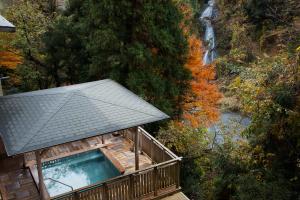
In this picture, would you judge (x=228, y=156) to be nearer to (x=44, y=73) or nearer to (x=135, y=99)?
(x=135, y=99)

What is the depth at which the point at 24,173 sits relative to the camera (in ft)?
30.9

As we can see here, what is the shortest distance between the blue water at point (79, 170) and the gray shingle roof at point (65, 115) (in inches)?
92.2

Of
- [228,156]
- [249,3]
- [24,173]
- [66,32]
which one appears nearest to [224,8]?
[249,3]

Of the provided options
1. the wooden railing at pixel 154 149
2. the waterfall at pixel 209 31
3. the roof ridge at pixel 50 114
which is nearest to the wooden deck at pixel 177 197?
the wooden railing at pixel 154 149

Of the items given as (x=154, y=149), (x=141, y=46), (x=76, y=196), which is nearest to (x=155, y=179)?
(x=154, y=149)

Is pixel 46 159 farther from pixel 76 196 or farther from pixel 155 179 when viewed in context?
pixel 155 179

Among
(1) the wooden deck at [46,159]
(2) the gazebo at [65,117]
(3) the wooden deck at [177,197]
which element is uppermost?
(2) the gazebo at [65,117]

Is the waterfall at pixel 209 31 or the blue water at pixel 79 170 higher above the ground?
the waterfall at pixel 209 31

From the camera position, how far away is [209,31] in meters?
33.2

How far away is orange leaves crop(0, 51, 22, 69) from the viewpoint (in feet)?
53.1

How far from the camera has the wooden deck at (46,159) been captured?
855cm

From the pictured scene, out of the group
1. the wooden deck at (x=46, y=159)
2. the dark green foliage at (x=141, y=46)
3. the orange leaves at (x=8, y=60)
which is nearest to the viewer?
the wooden deck at (x=46, y=159)

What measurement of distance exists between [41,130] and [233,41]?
2350cm

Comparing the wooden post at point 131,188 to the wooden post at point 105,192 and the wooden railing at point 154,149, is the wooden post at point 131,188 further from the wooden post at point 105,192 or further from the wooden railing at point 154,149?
the wooden railing at point 154,149
